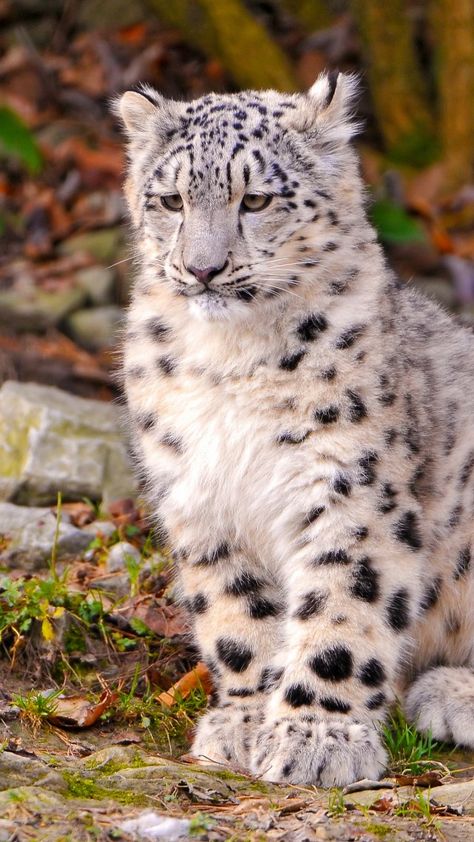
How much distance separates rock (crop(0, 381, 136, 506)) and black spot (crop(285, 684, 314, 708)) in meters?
2.64

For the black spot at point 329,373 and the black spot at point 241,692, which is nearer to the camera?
the black spot at point 329,373

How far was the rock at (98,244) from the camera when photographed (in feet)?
39.7

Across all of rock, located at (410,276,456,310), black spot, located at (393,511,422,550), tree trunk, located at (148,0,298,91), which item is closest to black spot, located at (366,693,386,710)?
black spot, located at (393,511,422,550)

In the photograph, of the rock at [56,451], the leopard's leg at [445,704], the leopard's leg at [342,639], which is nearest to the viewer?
the leopard's leg at [342,639]

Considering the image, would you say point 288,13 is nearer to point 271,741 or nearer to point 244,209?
point 244,209

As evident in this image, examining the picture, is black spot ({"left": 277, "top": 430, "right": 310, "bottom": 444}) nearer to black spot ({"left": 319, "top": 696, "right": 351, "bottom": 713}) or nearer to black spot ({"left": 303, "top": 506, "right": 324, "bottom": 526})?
black spot ({"left": 303, "top": 506, "right": 324, "bottom": 526})

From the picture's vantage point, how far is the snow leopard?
204 inches

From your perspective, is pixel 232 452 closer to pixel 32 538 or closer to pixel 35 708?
pixel 35 708

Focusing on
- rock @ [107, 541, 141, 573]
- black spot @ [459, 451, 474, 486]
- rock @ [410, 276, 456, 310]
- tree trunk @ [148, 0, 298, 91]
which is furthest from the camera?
tree trunk @ [148, 0, 298, 91]

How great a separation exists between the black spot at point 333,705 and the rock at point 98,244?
7536 mm

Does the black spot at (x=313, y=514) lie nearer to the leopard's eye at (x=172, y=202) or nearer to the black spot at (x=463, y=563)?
the black spot at (x=463, y=563)

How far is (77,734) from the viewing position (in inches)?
211

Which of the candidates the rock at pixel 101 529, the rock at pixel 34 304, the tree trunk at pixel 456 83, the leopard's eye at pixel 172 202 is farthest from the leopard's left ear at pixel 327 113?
the tree trunk at pixel 456 83

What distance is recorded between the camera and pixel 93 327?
11.2 meters
